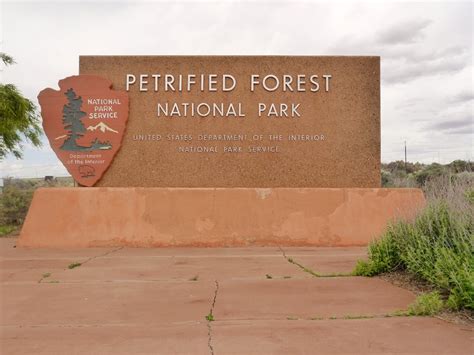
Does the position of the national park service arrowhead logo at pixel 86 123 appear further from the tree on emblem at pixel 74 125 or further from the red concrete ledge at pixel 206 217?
the red concrete ledge at pixel 206 217

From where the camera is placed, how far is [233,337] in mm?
3863

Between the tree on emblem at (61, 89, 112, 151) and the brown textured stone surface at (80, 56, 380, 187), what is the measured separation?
0.52 meters

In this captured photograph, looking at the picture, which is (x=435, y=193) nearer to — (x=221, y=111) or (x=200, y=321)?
(x=200, y=321)

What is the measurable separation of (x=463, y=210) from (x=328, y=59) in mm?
5862

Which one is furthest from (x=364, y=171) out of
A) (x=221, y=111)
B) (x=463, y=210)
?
(x=463, y=210)

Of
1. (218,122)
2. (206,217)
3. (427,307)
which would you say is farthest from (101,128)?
(427,307)

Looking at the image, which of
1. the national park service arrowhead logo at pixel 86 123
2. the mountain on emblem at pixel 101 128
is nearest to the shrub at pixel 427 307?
the national park service arrowhead logo at pixel 86 123

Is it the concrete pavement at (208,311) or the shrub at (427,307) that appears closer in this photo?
the concrete pavement at (208,311)

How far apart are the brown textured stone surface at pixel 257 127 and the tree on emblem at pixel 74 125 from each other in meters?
0.52

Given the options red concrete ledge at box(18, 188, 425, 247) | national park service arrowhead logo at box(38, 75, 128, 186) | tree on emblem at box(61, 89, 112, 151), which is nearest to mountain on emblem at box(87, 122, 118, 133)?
national park service arrowhead logo at box(38, 75, 128, 186)

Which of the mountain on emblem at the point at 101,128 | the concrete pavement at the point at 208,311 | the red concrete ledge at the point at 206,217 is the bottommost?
the concrete pavement at the point at 208,311

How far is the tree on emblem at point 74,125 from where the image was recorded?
407 inches

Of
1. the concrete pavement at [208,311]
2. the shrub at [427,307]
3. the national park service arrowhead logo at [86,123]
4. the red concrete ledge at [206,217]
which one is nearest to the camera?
the concrete pavement at [208,311]

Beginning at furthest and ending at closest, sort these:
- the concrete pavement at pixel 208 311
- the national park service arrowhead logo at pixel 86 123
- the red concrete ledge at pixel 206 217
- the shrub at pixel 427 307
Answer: the national park service arrowhead logo at pixel 86 123 → the red concrete ledge at pixel 206 217 → the shrub at pixel 427 307 → the concrete pavement at pixel 208 311
